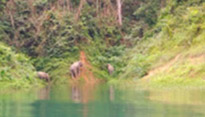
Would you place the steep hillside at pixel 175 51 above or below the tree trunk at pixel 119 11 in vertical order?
below

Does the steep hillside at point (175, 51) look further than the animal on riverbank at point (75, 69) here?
No

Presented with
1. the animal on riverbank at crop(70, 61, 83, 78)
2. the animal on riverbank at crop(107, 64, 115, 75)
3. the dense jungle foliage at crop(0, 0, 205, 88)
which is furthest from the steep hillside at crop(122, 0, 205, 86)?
the animal on riverbank at crop(70, 61, 83, 78)

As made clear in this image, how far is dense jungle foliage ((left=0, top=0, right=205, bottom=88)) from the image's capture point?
2142 centimetres

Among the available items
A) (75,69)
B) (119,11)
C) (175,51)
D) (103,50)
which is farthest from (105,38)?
(175,51)

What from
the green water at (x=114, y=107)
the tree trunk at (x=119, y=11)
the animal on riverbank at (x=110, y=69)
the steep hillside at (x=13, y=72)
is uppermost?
the tree trunk at (x=119, y=11)

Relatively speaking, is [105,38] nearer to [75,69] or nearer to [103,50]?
[103,50]

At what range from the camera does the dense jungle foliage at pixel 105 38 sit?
843 inches

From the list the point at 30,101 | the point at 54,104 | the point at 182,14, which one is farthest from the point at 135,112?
the point at 182,14

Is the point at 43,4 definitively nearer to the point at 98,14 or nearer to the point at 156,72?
the point at 98,14

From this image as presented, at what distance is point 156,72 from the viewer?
71.1ft

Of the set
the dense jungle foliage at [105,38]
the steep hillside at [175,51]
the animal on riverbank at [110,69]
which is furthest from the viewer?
the animal on riverbank at [110,69]

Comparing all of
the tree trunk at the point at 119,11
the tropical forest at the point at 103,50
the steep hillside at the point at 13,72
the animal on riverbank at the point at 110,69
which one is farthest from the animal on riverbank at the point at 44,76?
the tree trunk at the point at 119,11

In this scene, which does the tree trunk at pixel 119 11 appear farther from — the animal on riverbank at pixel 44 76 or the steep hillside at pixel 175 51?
the animal on riverbank at pixel 44 76

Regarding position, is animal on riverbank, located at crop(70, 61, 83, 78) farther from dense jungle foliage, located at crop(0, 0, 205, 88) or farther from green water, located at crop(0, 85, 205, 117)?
green water, located at crop(0, 85, 205, 117)
